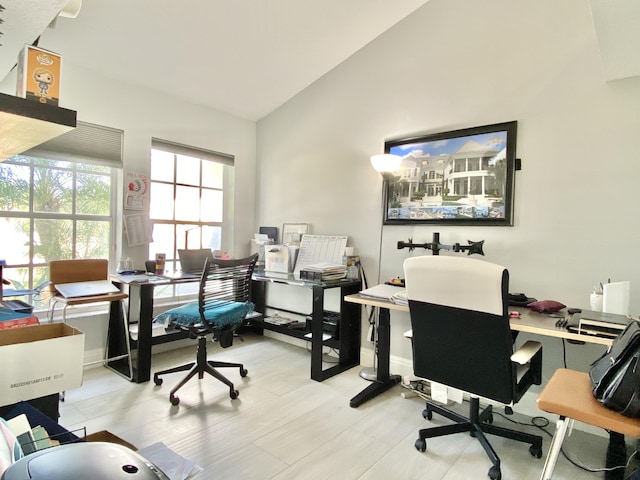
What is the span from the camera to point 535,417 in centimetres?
239

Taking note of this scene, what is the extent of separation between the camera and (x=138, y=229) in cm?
327

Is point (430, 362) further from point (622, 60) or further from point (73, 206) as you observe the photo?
point (73, 206)

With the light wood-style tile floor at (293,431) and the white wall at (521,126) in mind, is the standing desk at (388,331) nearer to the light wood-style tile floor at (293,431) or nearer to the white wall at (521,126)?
the light wood-style tile floor at (293,431)

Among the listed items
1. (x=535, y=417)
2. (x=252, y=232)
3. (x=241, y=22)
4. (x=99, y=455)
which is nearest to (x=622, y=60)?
(x=535, y=417)

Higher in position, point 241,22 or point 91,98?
point 241,22

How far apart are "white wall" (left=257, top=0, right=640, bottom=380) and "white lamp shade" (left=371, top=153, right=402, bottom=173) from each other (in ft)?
1.14

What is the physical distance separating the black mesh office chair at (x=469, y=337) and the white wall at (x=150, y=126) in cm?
258

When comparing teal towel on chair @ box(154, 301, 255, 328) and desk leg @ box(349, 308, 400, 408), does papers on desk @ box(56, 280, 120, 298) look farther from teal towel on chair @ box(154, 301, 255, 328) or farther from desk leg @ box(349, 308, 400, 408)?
desk leg @ box(349, 308, 400, 408)

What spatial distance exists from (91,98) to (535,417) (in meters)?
3.97

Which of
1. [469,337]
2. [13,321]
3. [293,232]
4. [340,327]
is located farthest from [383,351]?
[13,321]

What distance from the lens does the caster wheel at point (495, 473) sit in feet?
Result: 5.79

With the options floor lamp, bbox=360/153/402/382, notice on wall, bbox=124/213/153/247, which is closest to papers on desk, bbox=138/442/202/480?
floor lamp, bbox=360/153/402/382

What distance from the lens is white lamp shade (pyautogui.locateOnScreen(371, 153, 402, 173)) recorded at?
2777mm

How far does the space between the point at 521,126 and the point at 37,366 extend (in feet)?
9.20
